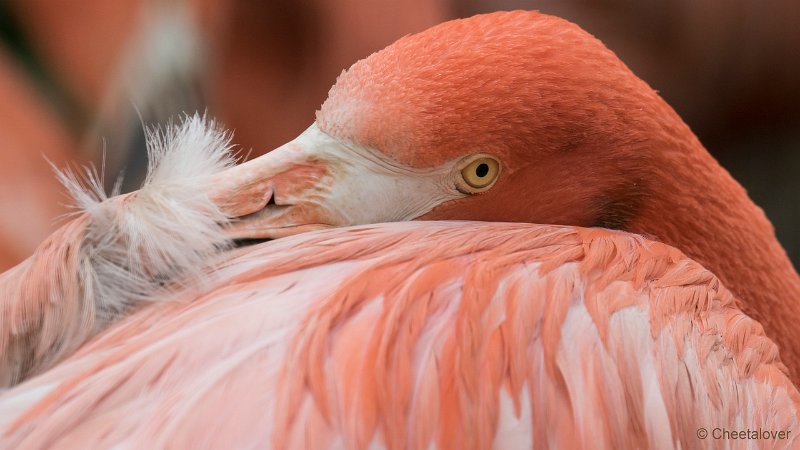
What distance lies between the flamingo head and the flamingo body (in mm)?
112

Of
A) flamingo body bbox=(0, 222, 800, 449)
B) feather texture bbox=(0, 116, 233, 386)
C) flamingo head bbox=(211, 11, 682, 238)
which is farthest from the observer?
flamingo head bbox=(211, 11, 682, 238)

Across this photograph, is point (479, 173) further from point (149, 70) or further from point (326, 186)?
point (149, 70)

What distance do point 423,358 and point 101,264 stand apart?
1.15ft

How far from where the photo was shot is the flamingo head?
89cm

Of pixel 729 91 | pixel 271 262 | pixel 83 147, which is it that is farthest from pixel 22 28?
pixel 729 91

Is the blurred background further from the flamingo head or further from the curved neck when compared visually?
the curved neck

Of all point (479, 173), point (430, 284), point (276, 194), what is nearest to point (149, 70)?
point (276, 194)

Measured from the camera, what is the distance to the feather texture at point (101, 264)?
29.9 inches

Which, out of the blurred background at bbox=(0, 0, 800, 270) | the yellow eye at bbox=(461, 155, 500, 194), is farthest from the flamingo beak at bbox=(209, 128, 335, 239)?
the blurred background at bbox=(0, 0, 800, 270)

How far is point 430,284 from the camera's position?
0.75 meters

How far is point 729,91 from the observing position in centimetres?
193

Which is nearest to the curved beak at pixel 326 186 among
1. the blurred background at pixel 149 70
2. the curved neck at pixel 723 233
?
the curved neck at pixel 723 233

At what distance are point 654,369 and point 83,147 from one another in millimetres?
1289

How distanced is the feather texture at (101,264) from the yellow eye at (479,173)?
29 centimetres
